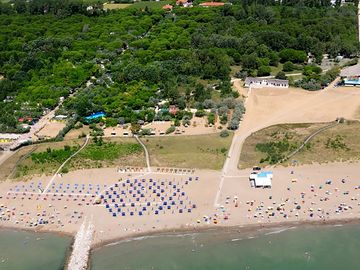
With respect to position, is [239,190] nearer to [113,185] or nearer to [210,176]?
[210,176]

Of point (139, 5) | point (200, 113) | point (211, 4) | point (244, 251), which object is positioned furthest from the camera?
point (139, 5)

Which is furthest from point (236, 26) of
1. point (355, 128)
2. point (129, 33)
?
point (355, 128)

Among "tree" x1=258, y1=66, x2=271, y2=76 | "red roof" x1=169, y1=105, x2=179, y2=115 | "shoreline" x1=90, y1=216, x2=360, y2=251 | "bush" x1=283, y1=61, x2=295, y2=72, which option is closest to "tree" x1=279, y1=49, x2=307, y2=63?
"bush" x1=283, y1=61, x2=295, y2=72

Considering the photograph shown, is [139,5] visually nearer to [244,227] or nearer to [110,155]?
[110,155]

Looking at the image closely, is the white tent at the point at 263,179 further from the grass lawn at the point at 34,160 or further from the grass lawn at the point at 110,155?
the grass lawn at the point at 34,160

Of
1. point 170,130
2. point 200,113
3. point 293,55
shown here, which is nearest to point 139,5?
point 293,55

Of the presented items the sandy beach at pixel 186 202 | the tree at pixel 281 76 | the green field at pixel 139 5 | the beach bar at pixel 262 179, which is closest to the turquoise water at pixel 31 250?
the sandy beach at pixel 186 202
